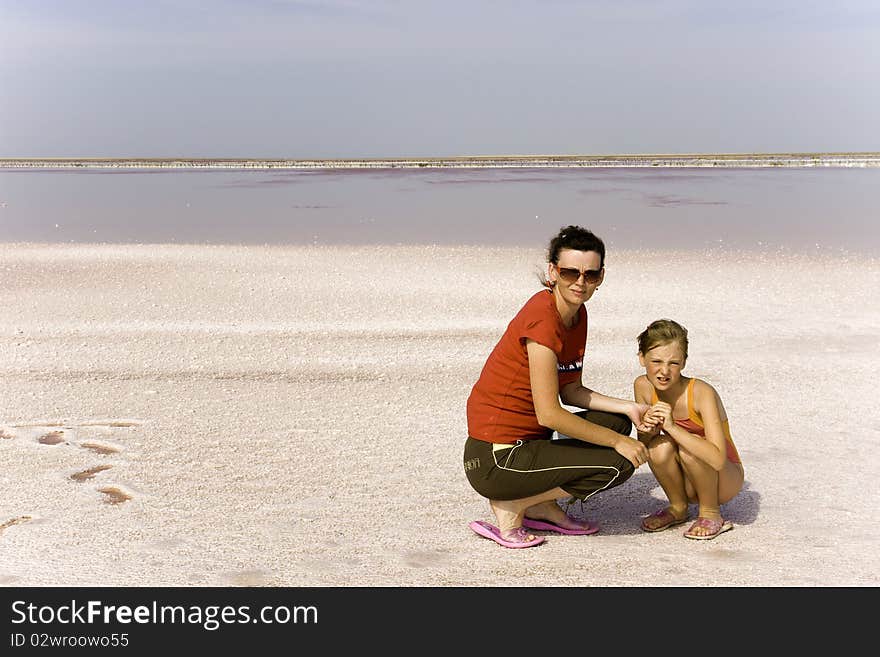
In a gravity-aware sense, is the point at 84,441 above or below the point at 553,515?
above

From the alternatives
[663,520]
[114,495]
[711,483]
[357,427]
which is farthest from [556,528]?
[114,495]

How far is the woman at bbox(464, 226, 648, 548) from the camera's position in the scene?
13.9 feet

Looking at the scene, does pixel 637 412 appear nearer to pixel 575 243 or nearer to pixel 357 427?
pixel 575 243

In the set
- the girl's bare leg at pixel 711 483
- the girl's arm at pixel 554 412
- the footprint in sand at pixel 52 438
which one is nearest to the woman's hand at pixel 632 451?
the girl's arm at pixel 554 412

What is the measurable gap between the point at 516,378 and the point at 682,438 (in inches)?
28.6

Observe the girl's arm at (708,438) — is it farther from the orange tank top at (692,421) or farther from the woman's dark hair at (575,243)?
the woman's dark hair at (575,243)

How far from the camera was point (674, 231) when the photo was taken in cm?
1770

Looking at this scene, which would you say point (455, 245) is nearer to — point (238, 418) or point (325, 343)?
point (325, 343)

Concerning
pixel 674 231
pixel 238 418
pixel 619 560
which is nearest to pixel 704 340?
pixel 238 418

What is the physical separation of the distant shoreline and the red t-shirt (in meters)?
47.7

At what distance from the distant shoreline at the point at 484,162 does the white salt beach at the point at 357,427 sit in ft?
140

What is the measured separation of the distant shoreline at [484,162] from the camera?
54147mm

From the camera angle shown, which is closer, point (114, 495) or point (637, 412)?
point (637, 412)

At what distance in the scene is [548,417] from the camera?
421 centimetres
